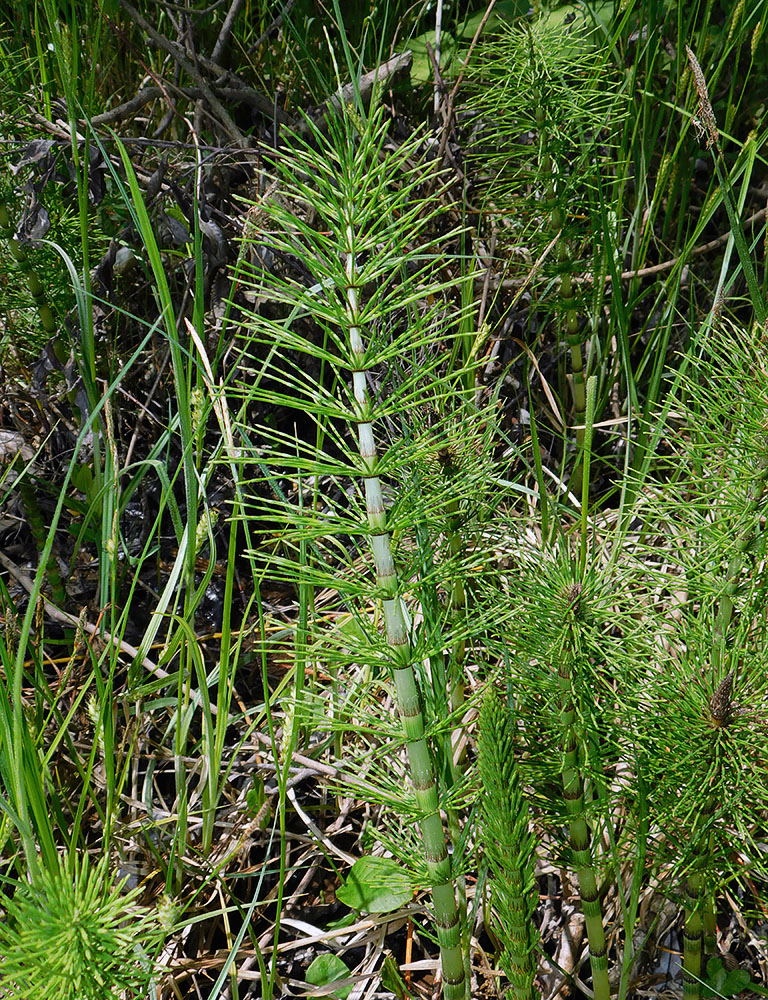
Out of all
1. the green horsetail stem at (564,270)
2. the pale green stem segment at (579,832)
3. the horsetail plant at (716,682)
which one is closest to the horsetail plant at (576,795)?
the pale green stem segment at (579,832)

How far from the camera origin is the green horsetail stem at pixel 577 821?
1239mm

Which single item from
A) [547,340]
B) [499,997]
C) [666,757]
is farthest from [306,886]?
[547,340]

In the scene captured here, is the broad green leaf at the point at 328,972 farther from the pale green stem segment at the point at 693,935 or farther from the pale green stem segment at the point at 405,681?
the pale green stem segment at the point at 693,935

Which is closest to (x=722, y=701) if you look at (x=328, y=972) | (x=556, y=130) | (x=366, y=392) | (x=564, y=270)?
(x=366, y=392)

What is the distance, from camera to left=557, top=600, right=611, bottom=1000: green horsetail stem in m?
1.24

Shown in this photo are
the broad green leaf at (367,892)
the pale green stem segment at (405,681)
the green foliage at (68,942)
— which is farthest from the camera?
the broad green leaf at (367,892)

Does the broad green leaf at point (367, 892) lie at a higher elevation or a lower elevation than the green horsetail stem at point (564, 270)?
lower

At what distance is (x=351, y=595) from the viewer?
3.72 feet

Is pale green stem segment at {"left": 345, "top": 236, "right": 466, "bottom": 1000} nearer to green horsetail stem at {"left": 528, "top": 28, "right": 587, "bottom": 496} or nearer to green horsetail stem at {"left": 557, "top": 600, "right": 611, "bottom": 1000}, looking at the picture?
green horsetail stem at {"left": 557, "top": 600, "right": 611, "bottom": 1000}

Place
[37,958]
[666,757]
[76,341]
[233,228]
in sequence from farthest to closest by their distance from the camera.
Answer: [233,228], [76,341], [666,757], [37,958]

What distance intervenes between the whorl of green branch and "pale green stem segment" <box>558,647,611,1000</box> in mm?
104

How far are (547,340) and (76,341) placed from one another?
1184mm

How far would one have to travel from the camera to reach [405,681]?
1127 mm

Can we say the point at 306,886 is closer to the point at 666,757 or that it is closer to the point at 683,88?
the point at 666,757
